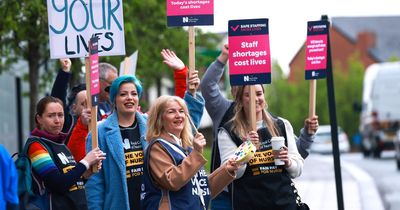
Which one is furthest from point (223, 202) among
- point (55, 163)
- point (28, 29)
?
point (28, 29)

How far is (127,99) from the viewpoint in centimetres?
825

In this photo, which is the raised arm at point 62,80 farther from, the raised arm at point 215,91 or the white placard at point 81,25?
the raised arm at point 215,91

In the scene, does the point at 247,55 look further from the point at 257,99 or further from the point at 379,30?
the point at 379,30

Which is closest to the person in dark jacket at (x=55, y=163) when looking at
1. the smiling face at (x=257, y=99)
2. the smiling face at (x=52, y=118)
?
the smiling face at (x=52, y=118)

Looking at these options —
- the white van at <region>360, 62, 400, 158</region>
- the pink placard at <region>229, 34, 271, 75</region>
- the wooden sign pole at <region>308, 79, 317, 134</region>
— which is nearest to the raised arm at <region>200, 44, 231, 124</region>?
the pink placard at <region>229, 34, 271, 75</region>

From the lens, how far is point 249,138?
8.34 meters

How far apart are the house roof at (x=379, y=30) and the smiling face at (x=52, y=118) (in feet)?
A: 379

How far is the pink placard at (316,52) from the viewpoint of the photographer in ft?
34.3

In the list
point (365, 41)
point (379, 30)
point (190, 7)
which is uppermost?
point (190, 7)

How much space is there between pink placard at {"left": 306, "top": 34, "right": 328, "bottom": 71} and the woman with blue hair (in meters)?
2.49

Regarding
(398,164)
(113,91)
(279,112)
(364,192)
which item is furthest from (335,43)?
(113,91)

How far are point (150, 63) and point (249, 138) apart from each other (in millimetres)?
13886

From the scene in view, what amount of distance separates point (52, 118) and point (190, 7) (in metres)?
1.61

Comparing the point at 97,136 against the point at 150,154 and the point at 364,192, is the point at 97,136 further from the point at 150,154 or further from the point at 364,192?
the point at 364,192
